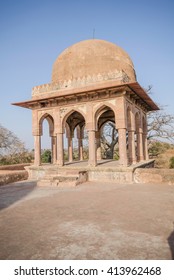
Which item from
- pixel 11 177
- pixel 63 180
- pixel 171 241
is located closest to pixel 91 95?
pixel 63 180

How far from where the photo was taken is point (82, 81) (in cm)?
1259

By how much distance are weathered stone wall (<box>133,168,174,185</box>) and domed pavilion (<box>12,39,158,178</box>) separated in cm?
99

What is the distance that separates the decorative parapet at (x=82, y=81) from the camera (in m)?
11.7

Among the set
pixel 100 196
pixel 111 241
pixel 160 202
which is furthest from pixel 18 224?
pixel 160 202

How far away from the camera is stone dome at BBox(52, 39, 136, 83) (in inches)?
520

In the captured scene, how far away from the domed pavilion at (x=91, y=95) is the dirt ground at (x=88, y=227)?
512cm

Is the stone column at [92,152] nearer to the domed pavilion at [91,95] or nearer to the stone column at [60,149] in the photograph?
the domed pavilion at [91,95]

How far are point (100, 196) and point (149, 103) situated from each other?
1066cm

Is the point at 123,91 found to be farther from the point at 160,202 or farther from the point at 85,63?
the point at 160,202

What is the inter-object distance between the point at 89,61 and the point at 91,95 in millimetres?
2645

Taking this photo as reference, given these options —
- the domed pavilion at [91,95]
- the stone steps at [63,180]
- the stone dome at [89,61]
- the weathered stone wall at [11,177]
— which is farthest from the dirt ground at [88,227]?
the stone dome at [89,61]

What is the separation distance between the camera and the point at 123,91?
1129 cm

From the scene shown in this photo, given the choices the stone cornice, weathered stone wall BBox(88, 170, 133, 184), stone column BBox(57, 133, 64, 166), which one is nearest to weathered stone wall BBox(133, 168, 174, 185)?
weathered stone wall BBox(88, 170, 133, 184)
